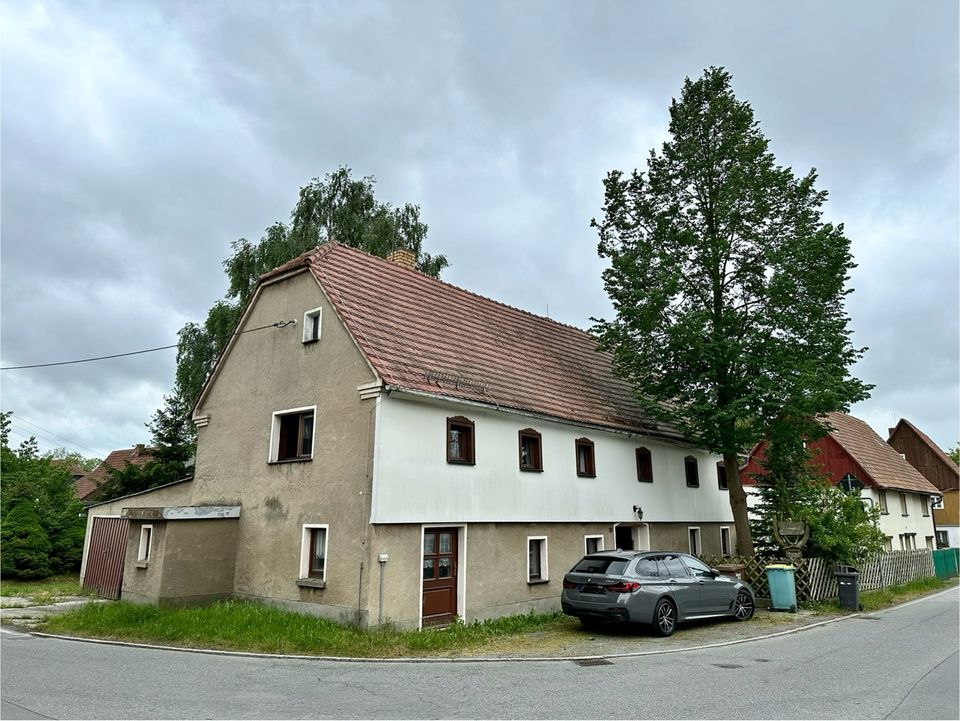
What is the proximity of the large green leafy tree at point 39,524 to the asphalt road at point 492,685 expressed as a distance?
51.5ft

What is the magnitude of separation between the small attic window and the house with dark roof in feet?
0.17

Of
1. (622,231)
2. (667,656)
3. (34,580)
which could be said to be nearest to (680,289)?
(622,231)

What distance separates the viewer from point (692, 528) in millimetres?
22797

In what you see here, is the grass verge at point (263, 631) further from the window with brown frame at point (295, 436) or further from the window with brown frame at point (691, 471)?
the window with brown frame at point (691, 471)

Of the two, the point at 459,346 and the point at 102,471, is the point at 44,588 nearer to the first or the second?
the point at 459,346

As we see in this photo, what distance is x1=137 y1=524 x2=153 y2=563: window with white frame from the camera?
15867 mm

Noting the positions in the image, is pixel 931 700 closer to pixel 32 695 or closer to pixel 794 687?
pixel 794 687

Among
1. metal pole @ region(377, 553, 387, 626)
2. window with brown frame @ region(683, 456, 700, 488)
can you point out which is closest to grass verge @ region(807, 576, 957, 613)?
window with brown frame @ region(683, 456, 700, 488)

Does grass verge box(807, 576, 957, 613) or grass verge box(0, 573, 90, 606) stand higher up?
grass verge box(0, 573, 90, 606)

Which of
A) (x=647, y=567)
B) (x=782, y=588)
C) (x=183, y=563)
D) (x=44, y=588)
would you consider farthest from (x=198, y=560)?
(x=782, y=588)

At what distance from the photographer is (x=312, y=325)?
647 inches

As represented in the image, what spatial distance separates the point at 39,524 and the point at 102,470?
95.8 ft

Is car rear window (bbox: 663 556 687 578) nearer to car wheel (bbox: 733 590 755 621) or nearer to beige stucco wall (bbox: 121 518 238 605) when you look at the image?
car wheel (bbox: 733 590 755 621)

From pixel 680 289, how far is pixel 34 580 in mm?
26798
